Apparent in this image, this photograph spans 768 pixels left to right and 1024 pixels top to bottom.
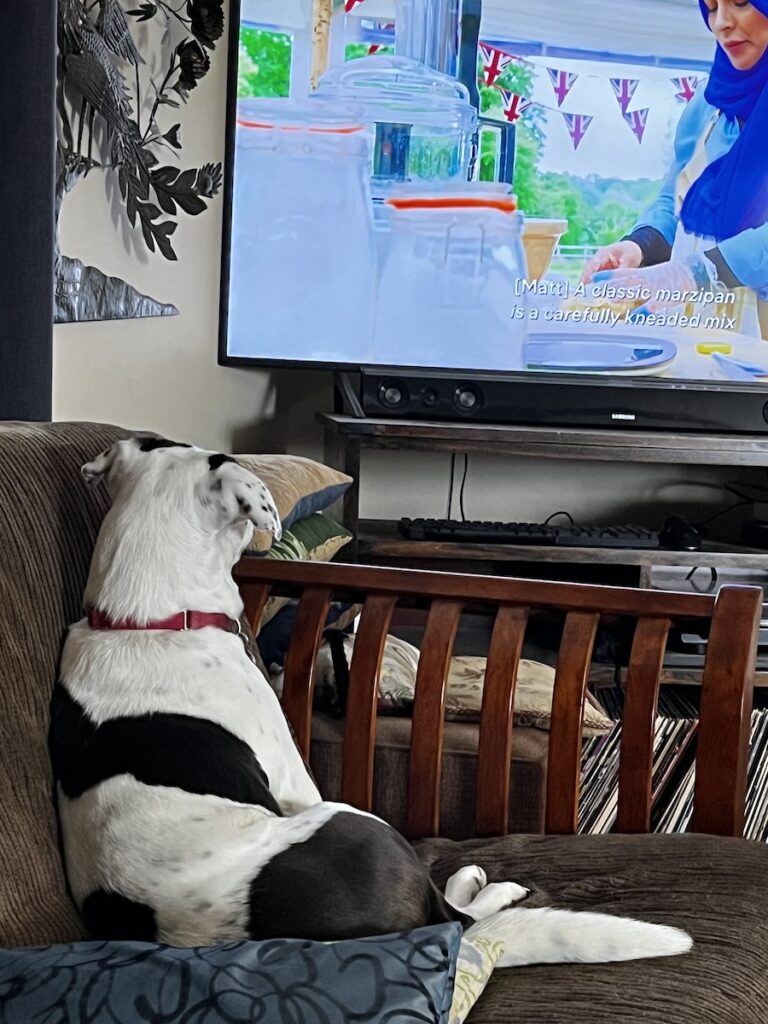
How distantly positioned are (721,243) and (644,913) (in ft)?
8.21

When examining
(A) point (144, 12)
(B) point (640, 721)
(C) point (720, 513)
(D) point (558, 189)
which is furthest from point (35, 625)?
(C) point (720, 513)

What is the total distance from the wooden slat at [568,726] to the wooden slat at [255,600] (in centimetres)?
43

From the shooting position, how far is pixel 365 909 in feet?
3.80

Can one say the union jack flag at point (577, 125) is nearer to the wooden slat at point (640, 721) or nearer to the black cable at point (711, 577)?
the black cable at point (711, 577)

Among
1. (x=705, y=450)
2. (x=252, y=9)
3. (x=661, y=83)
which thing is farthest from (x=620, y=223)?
(x=252, y=9)

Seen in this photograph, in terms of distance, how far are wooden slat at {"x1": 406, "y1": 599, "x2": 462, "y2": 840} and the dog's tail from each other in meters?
0.44

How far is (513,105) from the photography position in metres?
3.39

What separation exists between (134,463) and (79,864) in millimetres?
448

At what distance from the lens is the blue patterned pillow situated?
0.91 metres

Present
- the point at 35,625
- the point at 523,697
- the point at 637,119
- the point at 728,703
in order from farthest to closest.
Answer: the point at 637,119, the point at 523,697, the point at 728,703, the point at 35,625

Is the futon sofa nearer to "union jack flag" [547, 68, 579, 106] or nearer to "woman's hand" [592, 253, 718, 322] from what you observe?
"woman's hand" [592, 253, 718, 322]

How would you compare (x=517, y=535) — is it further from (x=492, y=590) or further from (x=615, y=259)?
(x=492, y=590)

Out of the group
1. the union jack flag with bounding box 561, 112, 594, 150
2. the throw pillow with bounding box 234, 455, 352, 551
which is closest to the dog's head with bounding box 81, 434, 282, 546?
the throw pillow with bounding box 234, 455, 352, 551

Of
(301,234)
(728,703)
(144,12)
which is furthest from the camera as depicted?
(301,234)
